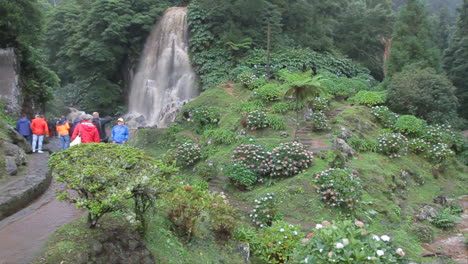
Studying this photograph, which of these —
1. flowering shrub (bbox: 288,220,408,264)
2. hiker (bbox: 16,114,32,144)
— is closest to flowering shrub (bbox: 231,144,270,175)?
flowering shrub (bbox: 288,220,408,264)

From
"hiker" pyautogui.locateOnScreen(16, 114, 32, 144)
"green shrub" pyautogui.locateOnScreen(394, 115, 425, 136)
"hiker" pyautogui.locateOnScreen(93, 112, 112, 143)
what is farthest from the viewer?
"green shrub" pyautogui.locateOnScreen(394, 115, 425, 136)

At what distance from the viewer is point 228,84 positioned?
1909cm

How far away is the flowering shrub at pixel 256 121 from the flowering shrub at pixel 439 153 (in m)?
6.24

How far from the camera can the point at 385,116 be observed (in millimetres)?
15898

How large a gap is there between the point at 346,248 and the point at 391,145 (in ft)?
31.5

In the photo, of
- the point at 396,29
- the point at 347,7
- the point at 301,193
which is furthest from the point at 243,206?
the point at 347,7

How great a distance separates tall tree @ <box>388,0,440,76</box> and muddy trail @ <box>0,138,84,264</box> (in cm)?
1836

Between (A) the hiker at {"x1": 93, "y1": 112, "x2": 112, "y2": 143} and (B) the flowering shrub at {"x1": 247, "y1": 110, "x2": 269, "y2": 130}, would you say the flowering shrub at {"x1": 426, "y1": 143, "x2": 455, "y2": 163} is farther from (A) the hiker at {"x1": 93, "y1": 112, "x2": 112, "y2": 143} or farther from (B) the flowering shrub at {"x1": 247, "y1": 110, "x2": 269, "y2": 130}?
(A) the hiker at {"x1": 93, "y1": 112, "x2": 112, "y2": 143}

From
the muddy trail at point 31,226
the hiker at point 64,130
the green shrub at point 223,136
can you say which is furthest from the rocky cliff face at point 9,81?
the muddy trail at point 31,226

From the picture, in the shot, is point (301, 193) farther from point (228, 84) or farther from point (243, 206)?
point (228, 84)

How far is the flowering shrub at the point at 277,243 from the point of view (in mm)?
7245

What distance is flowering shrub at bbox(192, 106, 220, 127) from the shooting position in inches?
610

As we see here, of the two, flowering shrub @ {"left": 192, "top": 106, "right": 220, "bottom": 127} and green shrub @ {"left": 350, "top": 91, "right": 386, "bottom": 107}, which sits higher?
green shrub @ {"left": 350, "top": 91, "right": 386, "bottom": 107}

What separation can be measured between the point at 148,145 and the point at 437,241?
10.6m
